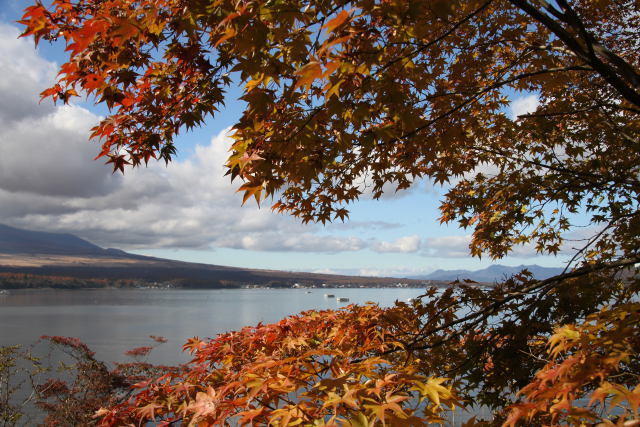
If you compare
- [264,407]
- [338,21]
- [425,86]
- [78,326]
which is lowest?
[78,326]

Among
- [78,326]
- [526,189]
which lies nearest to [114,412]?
[526,189]

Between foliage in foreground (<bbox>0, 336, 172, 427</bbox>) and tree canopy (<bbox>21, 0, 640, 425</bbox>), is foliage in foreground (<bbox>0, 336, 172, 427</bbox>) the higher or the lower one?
the lower one

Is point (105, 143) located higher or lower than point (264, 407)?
higher

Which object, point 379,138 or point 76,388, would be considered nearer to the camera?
point 379,138

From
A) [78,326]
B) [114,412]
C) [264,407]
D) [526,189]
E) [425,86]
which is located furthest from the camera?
[78,326]

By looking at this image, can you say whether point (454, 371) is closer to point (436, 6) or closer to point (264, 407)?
point (264, 407)

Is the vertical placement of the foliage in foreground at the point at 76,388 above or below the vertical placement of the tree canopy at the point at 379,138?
below

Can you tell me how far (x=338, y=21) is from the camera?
2.08 metres

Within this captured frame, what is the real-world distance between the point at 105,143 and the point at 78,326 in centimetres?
6619

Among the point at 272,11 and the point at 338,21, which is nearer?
the point at 338,21

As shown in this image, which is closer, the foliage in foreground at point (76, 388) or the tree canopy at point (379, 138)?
the tree canopy at point (379, 138)

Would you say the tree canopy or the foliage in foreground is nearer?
the tree canopy

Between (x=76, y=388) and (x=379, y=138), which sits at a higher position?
(x=379, y=138)

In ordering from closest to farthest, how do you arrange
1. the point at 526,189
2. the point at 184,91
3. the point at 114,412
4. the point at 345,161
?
the point at 114,412
the point at 184,91
the point at 345,161
the point at 526,189
